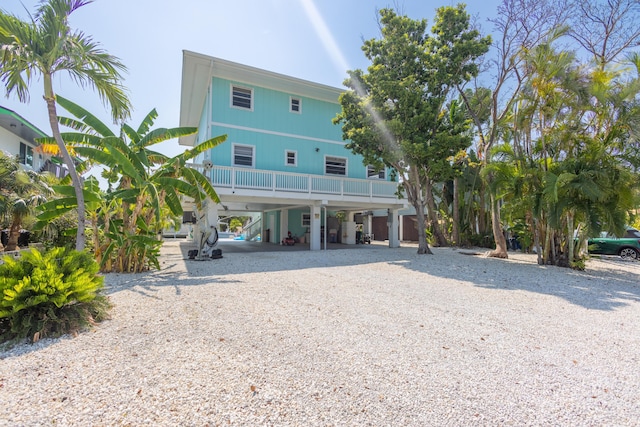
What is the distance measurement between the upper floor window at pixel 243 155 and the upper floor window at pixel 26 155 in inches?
559

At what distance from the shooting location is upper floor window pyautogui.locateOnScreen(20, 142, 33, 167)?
19234 mm

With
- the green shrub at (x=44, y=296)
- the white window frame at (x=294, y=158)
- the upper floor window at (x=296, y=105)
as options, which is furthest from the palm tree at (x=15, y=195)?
the upper floor window at (x=296, y=105)

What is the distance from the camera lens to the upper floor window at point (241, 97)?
15477 millimetres

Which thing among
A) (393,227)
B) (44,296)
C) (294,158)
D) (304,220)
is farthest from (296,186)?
(44,296)

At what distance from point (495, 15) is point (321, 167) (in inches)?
394

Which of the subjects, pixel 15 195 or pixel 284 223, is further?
pixel 284 223

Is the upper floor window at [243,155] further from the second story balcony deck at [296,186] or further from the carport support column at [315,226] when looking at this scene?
the carport support column at [315,226]

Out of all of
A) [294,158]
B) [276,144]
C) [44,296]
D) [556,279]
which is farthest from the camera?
[294,158]

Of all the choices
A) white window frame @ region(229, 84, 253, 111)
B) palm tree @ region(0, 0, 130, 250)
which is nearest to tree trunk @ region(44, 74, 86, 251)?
palm tree @ region(0, 0, 130, 250)

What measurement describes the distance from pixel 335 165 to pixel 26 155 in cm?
1945

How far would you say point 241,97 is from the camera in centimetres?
1566

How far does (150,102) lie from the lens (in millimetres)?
10445

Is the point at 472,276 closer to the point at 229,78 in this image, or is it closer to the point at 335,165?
the point at 335,165

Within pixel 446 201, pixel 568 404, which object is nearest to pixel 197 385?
pixel 568 404
